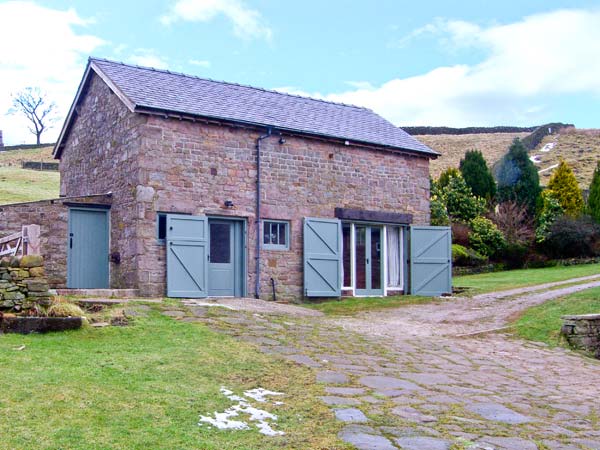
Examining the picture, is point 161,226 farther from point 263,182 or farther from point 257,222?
point 263,182

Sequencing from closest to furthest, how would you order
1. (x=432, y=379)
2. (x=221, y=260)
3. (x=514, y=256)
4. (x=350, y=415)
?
1. (x=350, y=415)
2. (x=432, y=379)
3. (x=221, y=260)
4. (x=514, y=256)

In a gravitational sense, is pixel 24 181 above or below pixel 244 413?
above

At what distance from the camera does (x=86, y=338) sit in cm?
892

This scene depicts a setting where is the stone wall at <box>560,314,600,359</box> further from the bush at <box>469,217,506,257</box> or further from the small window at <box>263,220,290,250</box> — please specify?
the bush at <box>469,217,506,257</box>

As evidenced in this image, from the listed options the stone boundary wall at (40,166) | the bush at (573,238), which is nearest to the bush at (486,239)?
the bush at (573,238)

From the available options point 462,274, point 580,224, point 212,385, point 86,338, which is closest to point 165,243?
point 86,338

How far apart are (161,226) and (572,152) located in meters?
47.0

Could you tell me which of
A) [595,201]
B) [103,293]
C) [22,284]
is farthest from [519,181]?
[22,284]

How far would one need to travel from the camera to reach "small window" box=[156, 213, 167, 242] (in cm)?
1482

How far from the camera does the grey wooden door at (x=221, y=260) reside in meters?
15.8

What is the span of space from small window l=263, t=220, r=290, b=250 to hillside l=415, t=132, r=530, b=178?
3580 centimetres

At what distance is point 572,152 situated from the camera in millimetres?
53625

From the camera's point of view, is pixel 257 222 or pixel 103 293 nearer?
pixel 103 293

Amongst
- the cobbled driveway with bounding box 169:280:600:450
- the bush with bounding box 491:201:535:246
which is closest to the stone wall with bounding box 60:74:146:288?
the cobbled driveway with bounding box 169:280:600:450
